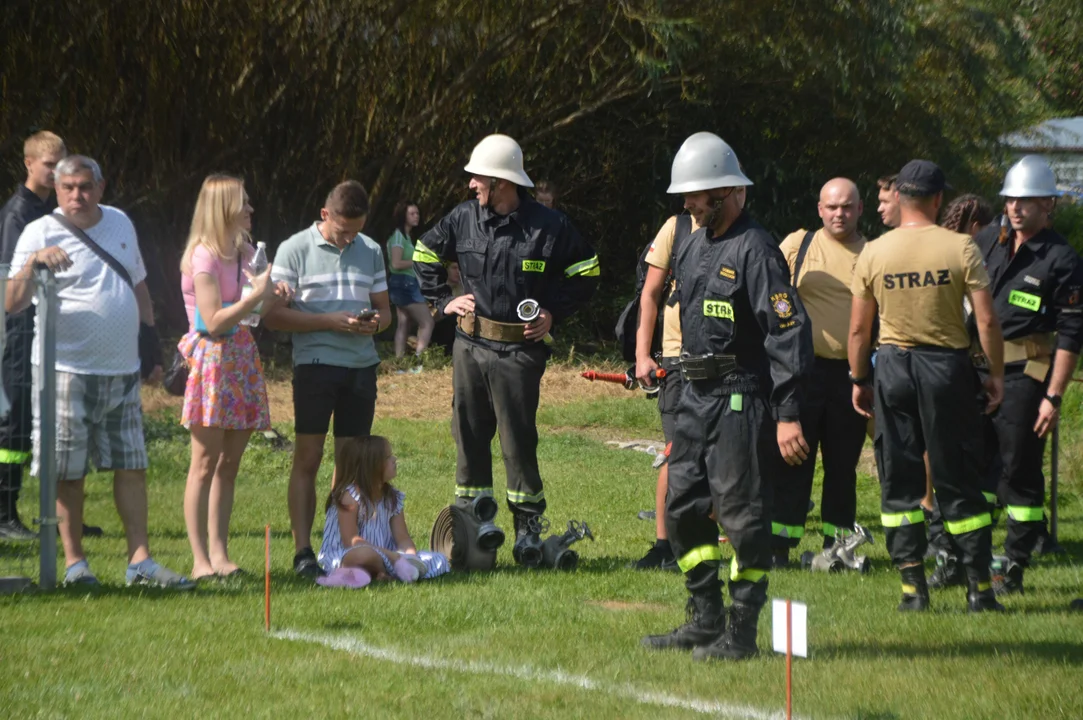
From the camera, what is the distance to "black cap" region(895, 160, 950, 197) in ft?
22.4

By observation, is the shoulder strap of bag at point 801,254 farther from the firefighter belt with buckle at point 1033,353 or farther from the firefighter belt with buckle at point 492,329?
the firefighter belt with buckle at point 492,329

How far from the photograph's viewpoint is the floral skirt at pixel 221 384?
24.7ft

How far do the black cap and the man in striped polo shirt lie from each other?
9.63ft

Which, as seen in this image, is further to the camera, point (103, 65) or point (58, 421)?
point (103, 65)

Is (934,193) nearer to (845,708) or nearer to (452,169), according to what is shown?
(845,708)

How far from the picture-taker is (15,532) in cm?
825

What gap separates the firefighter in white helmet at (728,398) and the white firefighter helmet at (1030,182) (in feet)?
7.57

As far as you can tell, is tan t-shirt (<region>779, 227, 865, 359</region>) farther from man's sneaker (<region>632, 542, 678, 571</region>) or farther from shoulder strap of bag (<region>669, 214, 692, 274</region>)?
man's sneaker (<region>632, 542, 678, 571</region>)

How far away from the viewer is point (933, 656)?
595 centimetres

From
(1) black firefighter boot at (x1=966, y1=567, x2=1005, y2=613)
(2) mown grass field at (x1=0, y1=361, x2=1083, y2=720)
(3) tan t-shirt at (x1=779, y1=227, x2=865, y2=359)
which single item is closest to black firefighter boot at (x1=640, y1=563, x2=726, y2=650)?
(2) mown grass field at (x1=0, y1=361, x2=1083, y2=720)

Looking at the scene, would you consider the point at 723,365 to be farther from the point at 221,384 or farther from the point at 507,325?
the point at 221,384

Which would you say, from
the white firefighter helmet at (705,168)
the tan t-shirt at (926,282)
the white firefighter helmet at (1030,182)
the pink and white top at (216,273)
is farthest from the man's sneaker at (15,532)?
the white firefighter helmet at (1030,182)

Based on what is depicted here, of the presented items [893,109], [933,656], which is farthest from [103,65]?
[933,656]

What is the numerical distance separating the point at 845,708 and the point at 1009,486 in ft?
10.6
